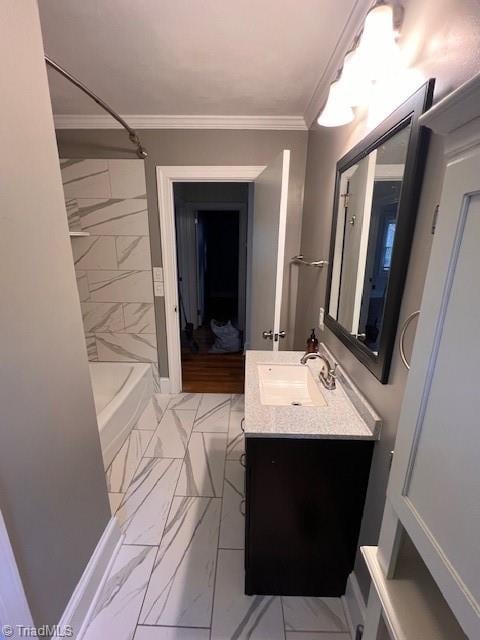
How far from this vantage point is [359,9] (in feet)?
3.55

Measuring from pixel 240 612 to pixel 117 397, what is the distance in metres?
1.50

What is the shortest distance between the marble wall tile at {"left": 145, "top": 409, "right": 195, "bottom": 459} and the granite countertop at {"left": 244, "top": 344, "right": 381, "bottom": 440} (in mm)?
1097

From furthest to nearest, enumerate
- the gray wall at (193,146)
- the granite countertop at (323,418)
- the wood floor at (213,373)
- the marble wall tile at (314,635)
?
1. the wood floor at (213,373)
2. the gray wall at (193,146)
3. the marble wall tile at (314,635)
4. the granite countertop at (323,418)

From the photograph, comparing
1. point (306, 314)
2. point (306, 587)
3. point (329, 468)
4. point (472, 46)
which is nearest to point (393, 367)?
point (329, 468)

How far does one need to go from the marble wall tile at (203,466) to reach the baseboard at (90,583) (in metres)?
0.43

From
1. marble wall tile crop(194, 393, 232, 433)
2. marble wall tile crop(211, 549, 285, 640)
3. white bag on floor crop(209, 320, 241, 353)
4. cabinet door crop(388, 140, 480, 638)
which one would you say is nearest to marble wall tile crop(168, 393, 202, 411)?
marble wall tile crop(194, 393, 232, 433)

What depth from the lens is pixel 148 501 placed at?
64.9 inches

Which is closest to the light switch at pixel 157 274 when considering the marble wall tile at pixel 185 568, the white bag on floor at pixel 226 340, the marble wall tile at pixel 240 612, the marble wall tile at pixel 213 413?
the marble wall tile at pixel 213 413

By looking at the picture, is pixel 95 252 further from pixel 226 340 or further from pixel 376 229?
pixel 376 229

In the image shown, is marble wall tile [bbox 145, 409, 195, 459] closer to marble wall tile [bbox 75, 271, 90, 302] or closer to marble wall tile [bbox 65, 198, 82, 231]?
marble wall tile [bbox 75, 271, 90, 302]

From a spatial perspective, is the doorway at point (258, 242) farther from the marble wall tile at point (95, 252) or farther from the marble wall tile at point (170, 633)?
the marble wall tile at point (170, 633)

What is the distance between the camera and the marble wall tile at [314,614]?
1.12m

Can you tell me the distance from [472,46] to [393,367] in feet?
2.70

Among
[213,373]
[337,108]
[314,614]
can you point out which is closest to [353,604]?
[314,614]
